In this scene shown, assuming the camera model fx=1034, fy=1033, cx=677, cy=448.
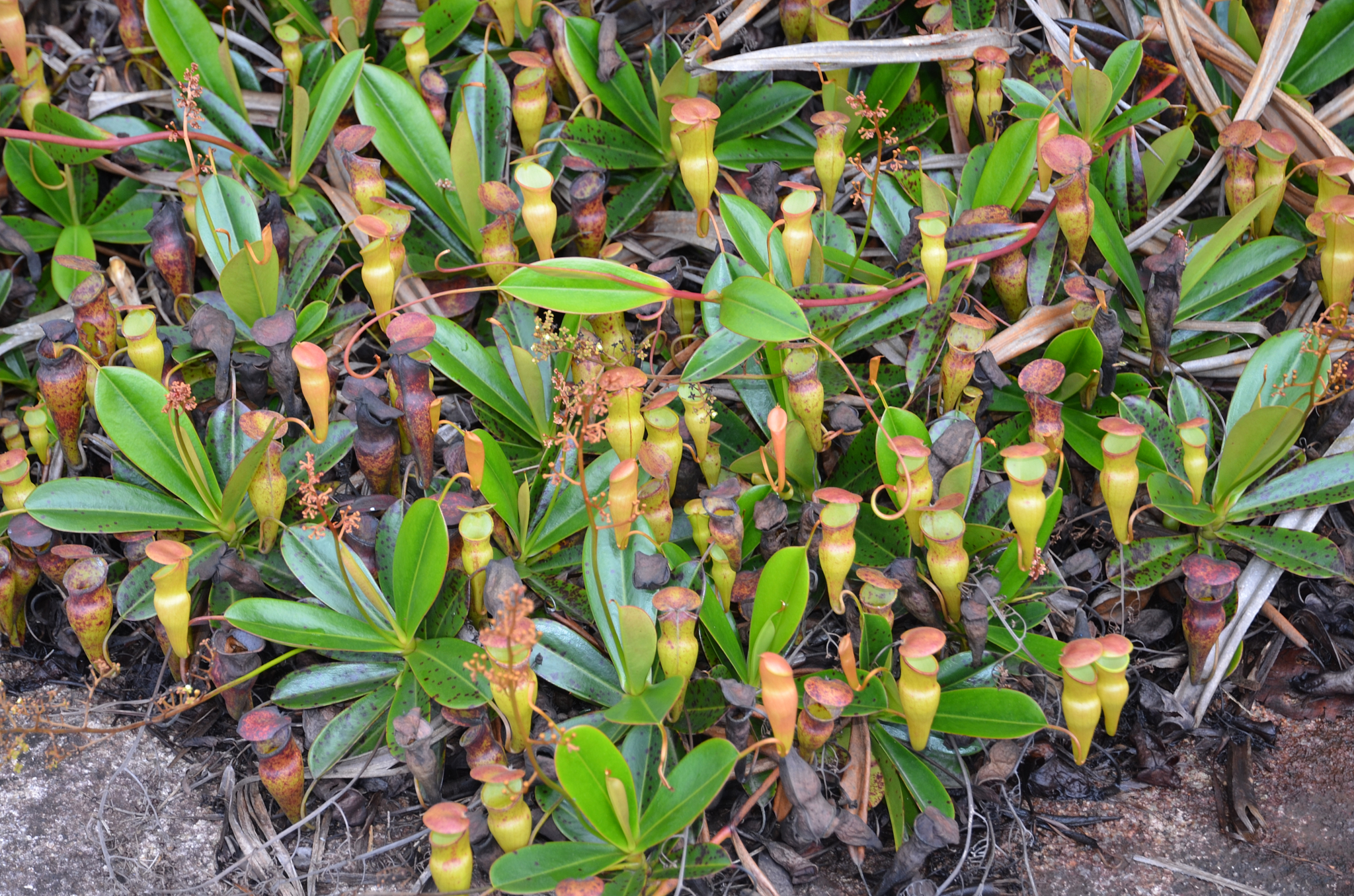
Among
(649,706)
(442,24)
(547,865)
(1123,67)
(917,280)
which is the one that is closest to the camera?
(547,865)

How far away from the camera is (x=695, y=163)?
1.92m

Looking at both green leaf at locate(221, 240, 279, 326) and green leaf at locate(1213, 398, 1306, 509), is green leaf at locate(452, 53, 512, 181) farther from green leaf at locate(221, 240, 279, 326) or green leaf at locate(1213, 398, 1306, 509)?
green leaf at locate(1213, 398, 1306, 509)

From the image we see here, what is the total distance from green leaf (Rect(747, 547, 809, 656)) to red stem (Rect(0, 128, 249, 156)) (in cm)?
138

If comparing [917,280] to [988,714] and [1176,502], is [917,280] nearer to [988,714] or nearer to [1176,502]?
[1176,502]

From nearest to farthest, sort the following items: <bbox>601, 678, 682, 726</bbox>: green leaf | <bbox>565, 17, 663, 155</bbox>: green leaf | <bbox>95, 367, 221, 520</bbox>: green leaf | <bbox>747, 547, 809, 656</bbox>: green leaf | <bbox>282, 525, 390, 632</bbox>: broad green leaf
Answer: <bbox>601, 678, 682, 726</bbox>: green leaf → <bbox>747, 547, 809, 656</bbox>: green leaf → <bbox>282, 525, 390, 632</bbox>: broad green leaf → <bbox>95, 367, 221, 520</bbox>: green leaf → <bbox>565, 17, 663, 155</bbox>: green leaf

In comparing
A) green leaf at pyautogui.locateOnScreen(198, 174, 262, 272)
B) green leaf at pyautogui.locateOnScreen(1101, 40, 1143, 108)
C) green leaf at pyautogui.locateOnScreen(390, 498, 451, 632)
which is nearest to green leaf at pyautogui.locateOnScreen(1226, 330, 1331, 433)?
green leaf at pyautogui.locateOnScreen(1101, 40, 1143, 108)

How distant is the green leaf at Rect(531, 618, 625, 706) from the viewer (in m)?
1.57

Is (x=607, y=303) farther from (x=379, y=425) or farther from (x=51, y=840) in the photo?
(x=51, y=840)

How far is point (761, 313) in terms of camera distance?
1665mm

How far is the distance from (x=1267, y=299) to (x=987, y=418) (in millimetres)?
573

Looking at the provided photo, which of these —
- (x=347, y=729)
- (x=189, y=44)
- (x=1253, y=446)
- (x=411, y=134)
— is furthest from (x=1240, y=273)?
(x=189, y=44)

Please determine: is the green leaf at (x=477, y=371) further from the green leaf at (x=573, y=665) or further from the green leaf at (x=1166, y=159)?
the green leaf at (x=1166, y=159)

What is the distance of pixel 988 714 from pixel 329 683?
1.01 metres

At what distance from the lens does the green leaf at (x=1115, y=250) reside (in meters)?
1.92
